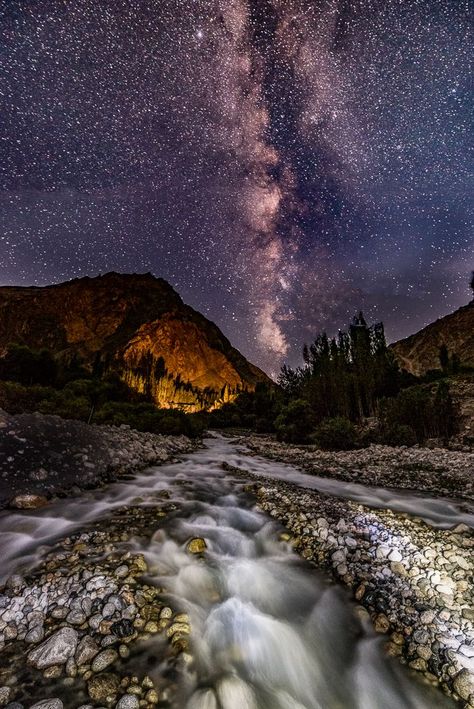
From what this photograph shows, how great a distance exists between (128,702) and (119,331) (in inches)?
4210

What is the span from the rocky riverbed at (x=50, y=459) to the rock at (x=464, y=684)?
624 cm

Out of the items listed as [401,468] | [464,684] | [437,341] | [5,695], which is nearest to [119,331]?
[437,341]

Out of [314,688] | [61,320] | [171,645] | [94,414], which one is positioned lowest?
[314,688]

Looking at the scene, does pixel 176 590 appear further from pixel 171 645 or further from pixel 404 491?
pixel 404 491

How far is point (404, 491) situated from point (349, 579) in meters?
4.94

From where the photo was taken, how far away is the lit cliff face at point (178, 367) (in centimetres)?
6662

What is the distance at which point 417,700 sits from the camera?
2.43 meters

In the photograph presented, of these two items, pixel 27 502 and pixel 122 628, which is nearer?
pixel 122 628

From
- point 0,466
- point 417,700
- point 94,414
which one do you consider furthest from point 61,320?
point 417,700

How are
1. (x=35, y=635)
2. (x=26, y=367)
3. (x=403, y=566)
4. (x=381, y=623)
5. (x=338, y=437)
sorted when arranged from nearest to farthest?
(x=35, y=635) → (x=381, y=623) → (x=403, y=566) → (x=338, y=437) → (x=26, y=367)

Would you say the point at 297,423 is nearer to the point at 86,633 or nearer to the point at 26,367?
the point at 86,633

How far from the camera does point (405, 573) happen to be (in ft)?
12.4

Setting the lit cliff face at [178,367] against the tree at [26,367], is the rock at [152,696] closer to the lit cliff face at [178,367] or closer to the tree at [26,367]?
the tree at [26,367]

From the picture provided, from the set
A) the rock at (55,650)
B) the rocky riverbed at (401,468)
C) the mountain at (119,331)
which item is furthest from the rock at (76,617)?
the mountain at (119,331)
